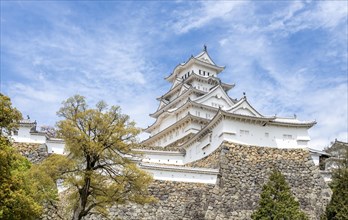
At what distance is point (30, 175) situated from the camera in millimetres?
15875

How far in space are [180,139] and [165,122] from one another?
16.9ft

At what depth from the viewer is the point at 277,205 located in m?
18.8

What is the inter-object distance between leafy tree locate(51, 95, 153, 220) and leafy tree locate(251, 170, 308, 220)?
536cm

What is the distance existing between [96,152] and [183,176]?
951 centimetres

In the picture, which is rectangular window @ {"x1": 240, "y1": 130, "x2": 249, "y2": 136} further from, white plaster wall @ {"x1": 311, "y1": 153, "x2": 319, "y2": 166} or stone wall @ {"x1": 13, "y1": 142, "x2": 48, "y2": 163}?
stone wall @ {"x1": 13, "y1": 142, "x2": 48, "y2": 163}

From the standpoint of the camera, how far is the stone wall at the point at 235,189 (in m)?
23.4

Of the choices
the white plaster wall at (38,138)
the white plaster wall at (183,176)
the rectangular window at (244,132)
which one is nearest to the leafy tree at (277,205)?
the white plaster wall at (183,176)

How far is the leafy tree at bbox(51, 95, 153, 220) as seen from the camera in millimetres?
16312

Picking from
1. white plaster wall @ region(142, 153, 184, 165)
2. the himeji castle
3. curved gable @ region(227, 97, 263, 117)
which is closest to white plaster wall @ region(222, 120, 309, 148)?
the himeji castle

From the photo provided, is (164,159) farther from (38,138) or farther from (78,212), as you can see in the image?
(78,212)

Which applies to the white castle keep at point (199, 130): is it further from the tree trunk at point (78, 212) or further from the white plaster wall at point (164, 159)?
the tree trunk at point (78, 212)

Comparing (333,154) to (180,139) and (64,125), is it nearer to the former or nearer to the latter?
(180,139)

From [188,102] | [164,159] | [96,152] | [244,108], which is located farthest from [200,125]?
[96,152]

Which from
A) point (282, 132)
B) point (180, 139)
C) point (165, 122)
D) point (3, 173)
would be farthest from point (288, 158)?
point (3, 173)
